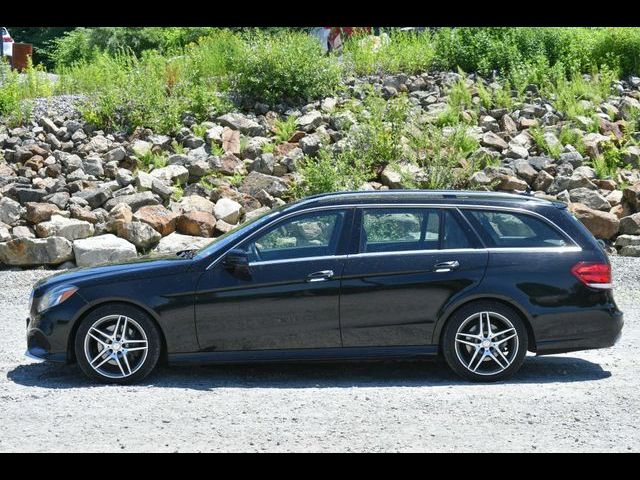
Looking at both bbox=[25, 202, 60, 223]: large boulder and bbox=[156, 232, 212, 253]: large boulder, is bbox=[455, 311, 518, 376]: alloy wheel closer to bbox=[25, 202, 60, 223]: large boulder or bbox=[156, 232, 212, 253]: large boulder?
bbox=[156, 232, 212, 253]: large boulder

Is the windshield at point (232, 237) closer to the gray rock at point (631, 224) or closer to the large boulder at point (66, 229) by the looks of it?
the large boulder at point (66, 229)

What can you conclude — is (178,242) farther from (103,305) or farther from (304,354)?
(304,354)

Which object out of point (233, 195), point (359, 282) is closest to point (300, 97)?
point (233, 195)

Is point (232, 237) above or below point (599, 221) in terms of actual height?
above

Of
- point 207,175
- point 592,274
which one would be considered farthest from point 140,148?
point 592,274

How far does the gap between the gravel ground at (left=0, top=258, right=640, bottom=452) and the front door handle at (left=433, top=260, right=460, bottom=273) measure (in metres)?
0.93

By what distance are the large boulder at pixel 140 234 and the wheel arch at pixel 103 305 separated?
606 centimetres

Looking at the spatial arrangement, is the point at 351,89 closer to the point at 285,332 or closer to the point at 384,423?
the point at 285,332

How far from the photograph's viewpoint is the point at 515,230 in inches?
343

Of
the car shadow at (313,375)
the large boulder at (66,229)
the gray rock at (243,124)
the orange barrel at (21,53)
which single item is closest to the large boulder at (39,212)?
the large boulder at (66,229)

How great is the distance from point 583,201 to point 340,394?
8.83 meters

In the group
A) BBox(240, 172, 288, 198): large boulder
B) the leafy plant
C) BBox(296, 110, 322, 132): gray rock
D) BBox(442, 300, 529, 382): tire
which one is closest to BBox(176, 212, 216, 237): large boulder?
BBox(240, 172, 288, 198): large boulder

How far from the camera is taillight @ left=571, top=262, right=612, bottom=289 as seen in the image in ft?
27.9

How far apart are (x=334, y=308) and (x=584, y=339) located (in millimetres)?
2108
